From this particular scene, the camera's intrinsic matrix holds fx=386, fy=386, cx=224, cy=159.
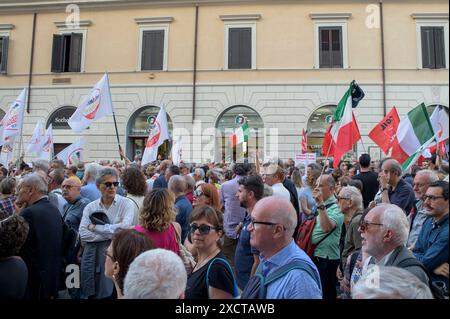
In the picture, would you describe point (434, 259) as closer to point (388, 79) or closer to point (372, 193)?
point (372, 193)

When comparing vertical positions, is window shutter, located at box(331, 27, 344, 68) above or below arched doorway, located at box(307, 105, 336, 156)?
above

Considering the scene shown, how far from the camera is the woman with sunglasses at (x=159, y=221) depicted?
123 inches

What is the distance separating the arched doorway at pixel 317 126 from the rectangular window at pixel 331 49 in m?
2.02

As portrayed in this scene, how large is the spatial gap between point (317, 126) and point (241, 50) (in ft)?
16.4

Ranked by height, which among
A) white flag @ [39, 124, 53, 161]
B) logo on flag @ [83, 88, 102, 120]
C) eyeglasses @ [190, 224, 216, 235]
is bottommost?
eyeglasses @ [190, 224, 216, 235]

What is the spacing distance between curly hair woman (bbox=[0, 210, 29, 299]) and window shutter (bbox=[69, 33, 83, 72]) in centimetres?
1727

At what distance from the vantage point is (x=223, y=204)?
5512 millimetres

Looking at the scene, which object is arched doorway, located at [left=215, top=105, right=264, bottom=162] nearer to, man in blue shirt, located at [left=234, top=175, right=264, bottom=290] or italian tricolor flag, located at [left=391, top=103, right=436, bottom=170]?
italian tricolor flag, located at [left=391, top=103, right=436, bottom=170]

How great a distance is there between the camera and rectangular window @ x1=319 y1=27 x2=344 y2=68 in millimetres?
17594

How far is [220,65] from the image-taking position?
59.8 feet

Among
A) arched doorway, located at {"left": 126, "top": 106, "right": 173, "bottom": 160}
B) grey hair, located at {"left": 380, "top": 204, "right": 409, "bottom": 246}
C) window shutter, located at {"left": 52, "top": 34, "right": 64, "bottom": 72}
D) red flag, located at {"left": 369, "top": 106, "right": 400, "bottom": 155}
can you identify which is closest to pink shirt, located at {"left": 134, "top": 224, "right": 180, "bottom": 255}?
grey hair, located at {"left": 380, "top": 204, "right": 409, "bottom": 246}

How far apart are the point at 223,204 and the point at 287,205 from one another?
3.30 meters

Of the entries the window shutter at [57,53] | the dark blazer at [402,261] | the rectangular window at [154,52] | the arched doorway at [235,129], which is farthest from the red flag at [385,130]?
the window shutter at [57,53]
